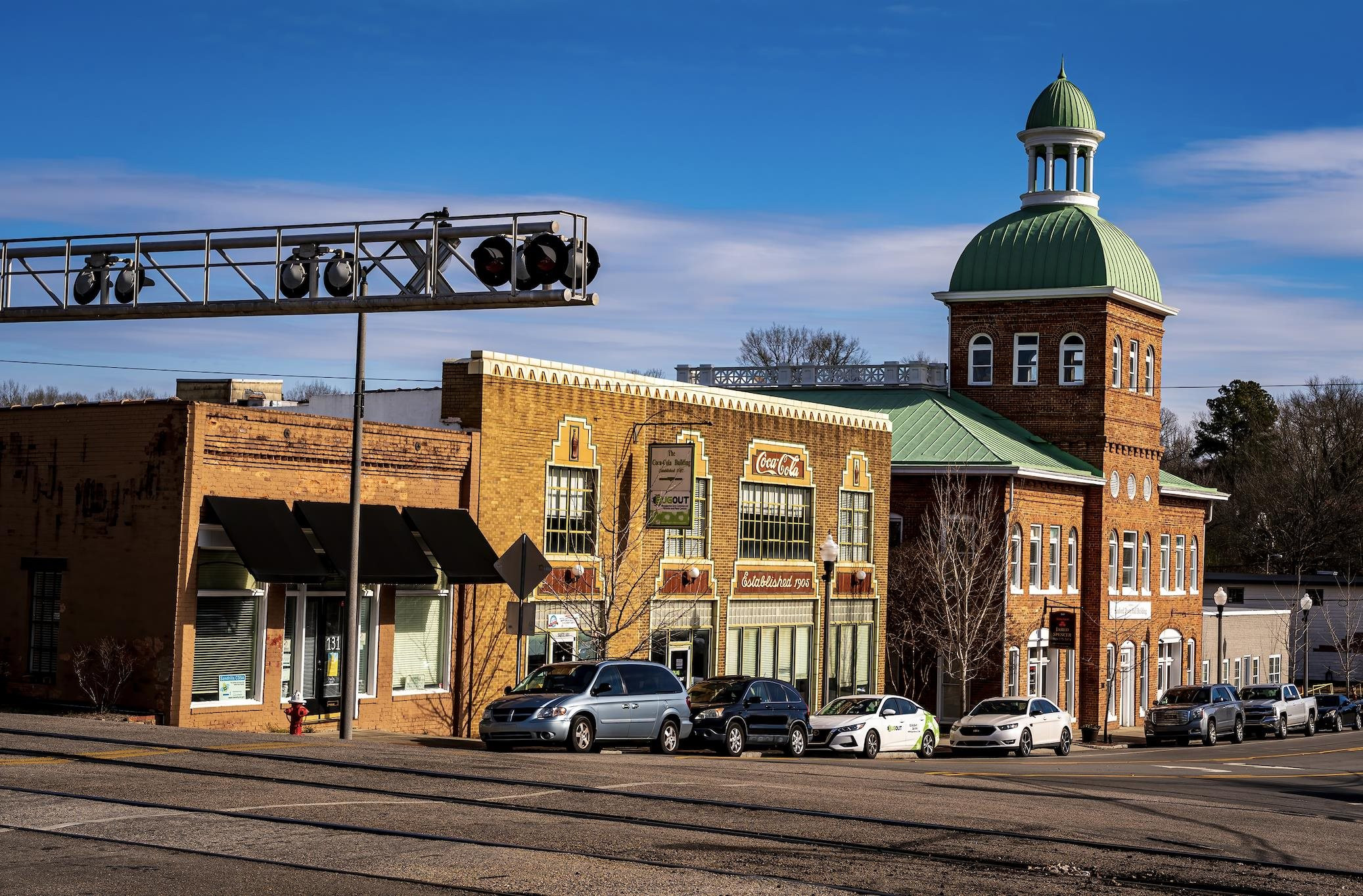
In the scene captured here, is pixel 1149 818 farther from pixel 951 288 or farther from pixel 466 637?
pixel 951 288

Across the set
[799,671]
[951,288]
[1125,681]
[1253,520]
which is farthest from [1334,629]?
[799,671]

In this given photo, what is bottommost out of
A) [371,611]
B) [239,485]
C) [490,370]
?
[371,611]

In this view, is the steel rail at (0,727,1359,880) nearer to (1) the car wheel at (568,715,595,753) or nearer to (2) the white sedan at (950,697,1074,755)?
(1) the car wheel at (568,715,595,753)

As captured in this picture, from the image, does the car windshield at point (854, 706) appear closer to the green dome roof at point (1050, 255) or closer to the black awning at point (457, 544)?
the black awning at point (457, 544)

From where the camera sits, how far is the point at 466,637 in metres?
32.3

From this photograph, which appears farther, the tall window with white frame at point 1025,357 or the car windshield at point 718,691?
the tall window with white frame at point 1025,357

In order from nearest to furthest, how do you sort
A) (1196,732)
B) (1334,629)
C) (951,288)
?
(1196,732) < (951,288) < (1334,629)

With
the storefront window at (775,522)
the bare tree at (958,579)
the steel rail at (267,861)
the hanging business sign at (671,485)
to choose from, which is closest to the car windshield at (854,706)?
the hanging business sign at (671,485)

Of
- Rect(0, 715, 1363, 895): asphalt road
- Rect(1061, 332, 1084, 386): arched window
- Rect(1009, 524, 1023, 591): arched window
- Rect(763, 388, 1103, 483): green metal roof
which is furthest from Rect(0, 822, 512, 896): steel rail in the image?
Rect(1061, 332, 1084, 386): arched window

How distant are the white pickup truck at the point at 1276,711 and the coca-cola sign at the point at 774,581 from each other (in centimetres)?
A: 1680

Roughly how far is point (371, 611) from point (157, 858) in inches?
691

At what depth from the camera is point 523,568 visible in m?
26.6

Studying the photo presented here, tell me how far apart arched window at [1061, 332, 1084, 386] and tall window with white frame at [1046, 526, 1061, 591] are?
203 inches

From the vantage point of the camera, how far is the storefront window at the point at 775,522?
40406 mm
